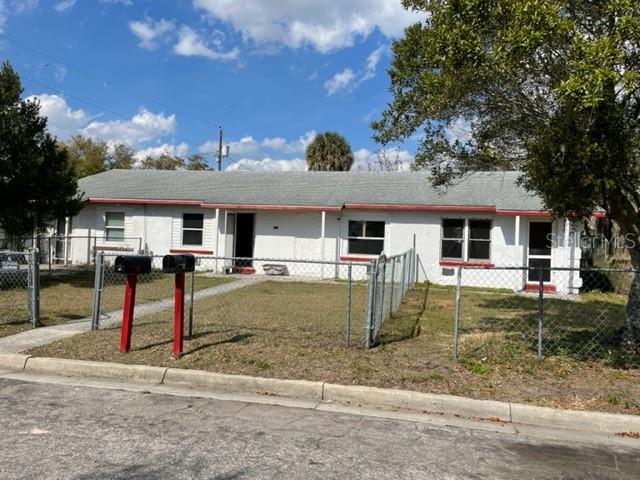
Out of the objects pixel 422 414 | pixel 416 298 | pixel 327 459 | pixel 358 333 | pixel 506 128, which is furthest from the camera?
pixel 416 298

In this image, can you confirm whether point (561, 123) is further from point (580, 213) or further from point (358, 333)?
point (358, 333)

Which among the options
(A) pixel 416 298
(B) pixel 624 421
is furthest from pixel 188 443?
(A) pixel 416 298

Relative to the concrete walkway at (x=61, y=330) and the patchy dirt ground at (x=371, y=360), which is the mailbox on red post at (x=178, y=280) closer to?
the patchy dirt ground at (x=371, y=360)

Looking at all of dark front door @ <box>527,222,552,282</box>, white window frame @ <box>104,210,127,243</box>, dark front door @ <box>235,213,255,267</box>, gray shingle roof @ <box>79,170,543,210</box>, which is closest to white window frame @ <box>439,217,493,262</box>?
gray shingle roof @ <box>79,170,543,210</box>

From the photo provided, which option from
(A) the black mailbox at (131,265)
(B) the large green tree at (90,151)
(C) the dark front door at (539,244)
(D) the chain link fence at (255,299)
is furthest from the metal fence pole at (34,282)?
(B) the large green tree at (90,151)

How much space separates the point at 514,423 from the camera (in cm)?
561

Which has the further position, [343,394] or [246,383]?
[246,383]

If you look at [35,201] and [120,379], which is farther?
[35,201]

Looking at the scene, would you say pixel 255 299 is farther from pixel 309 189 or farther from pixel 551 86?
pixel 309 189

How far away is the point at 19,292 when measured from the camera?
13.6 meters

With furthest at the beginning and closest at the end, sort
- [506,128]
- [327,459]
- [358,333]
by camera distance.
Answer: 1. [358,333]
2. [506,128]
3. [327,459]

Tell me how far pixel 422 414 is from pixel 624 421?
6.14ft

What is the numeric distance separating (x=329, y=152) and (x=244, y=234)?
17.2m

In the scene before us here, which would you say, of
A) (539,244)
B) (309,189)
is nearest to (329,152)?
(309,189)
